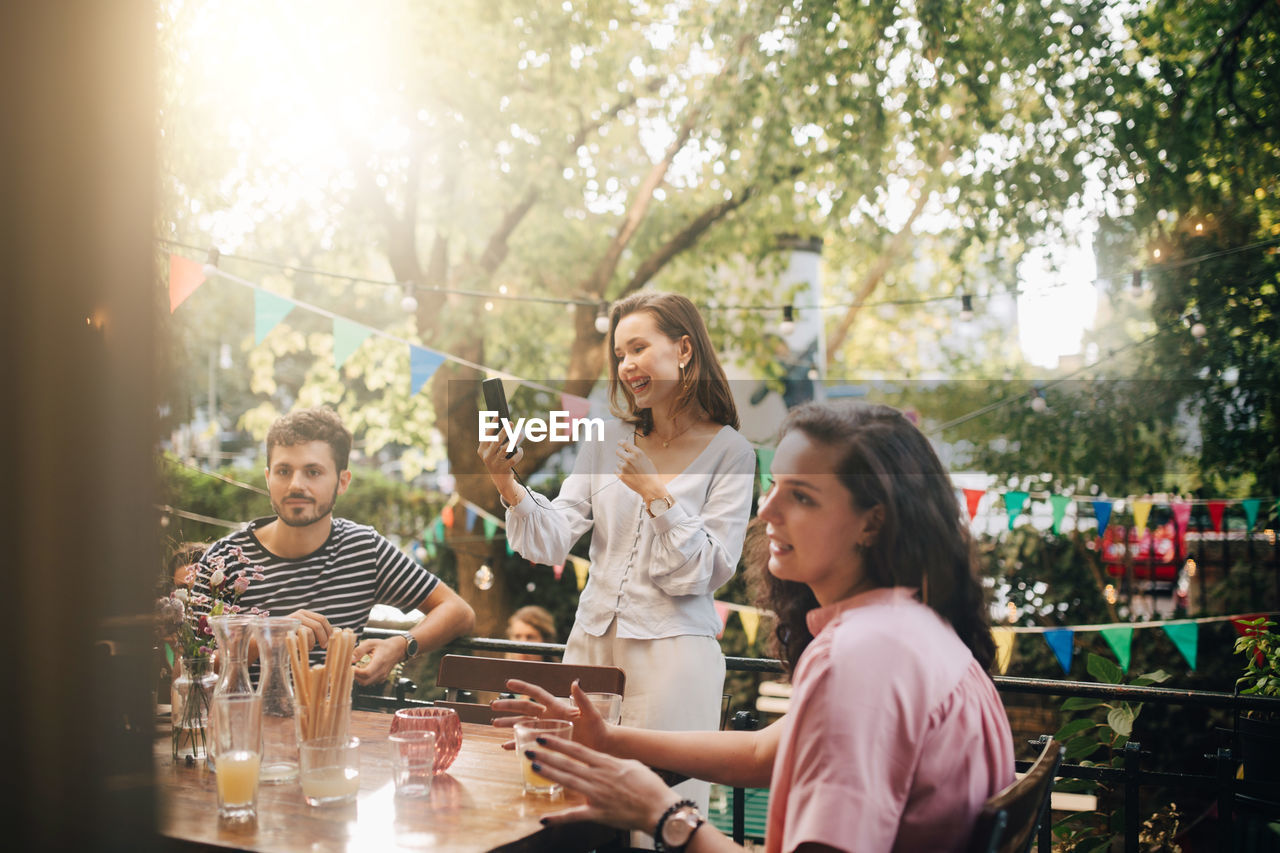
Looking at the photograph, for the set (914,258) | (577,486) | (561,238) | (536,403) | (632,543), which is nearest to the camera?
(632,543)

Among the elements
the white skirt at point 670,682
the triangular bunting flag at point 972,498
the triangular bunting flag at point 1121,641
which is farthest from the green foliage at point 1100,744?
the triangular bunting flag at point 972,498

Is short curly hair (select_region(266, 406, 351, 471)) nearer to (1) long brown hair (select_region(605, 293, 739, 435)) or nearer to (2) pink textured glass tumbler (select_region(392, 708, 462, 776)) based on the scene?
(1) long brown hair (select_region(605, 293, 739, 435))

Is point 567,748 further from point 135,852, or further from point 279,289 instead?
point 279,289

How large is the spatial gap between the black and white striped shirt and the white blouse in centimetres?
38

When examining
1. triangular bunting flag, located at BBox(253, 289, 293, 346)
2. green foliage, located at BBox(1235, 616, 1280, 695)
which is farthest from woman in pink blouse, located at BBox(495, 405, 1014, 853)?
triangular bunting flag, located at BBox(253, 289, 293, 346)

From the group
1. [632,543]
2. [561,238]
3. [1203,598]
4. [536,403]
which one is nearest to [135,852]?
[632,543]

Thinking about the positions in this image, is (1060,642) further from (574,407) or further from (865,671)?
(865,671)

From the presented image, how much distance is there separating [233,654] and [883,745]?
80 centimetres

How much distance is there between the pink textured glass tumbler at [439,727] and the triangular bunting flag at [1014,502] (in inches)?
127

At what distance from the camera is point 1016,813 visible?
907 millimetres

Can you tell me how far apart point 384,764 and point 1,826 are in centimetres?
92

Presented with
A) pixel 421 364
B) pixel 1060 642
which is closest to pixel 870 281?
pixel 1060 642

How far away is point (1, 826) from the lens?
0.51m
